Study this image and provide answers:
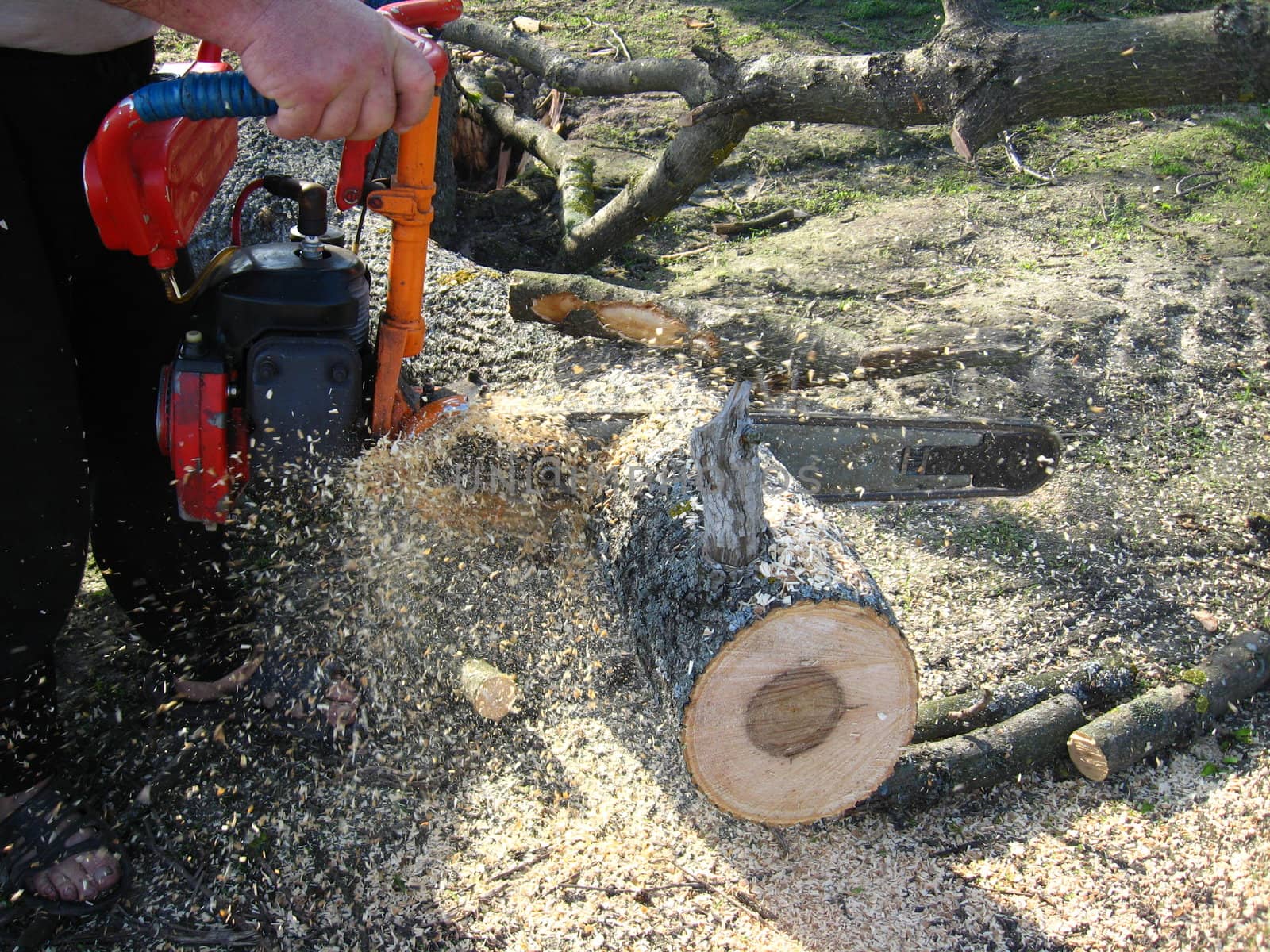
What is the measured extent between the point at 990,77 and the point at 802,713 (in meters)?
2.35

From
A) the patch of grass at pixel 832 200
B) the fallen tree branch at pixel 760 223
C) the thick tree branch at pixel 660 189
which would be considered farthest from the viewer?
the patch of grass at pixel 832 200

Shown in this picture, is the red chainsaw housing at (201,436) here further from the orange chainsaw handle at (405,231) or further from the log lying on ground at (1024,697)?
the log lying on ground at (1024,697)

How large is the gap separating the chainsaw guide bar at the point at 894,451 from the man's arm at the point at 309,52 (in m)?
0.96

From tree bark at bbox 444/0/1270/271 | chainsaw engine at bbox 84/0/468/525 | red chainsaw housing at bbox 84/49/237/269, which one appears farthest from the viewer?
tree bark at bbox 444/0/1270/271

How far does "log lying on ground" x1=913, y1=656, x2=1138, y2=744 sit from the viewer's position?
218 centimetres

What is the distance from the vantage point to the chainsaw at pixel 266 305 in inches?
63.0

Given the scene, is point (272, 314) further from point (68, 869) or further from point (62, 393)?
point (68, 869)

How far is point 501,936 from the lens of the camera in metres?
1.80

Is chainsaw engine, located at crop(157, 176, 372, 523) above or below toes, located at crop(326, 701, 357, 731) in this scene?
above

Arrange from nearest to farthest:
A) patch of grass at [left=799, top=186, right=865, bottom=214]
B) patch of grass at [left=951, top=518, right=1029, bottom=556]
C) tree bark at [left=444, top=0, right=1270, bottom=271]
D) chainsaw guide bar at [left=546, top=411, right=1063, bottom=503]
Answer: chainsaw guide bar at [left=546, top=411, right=1063, bottom=503] < patch of grass at [left=951, top=518, right=1029, bottom=556] < tree bark at [left=444, top=0, right=1270, bottom=271] < patch of grass at [left=799, top=186, right=865, bottom=214]

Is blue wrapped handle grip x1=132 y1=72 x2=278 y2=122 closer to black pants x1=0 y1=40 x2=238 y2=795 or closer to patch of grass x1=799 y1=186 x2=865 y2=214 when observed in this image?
black pants x1=0 y1=40 x2=238 y2=795

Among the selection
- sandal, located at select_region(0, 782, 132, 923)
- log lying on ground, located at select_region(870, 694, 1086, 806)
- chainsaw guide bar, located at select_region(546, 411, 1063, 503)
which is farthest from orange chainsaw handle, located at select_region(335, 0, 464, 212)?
log lying on ground, located at select_region(870, 694, 1086, 806)

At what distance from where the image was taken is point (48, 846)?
1.81 m

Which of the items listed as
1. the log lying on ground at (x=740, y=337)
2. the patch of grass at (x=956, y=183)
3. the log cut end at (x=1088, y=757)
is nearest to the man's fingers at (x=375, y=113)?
the log lying on ground at (x=740, y=337)
